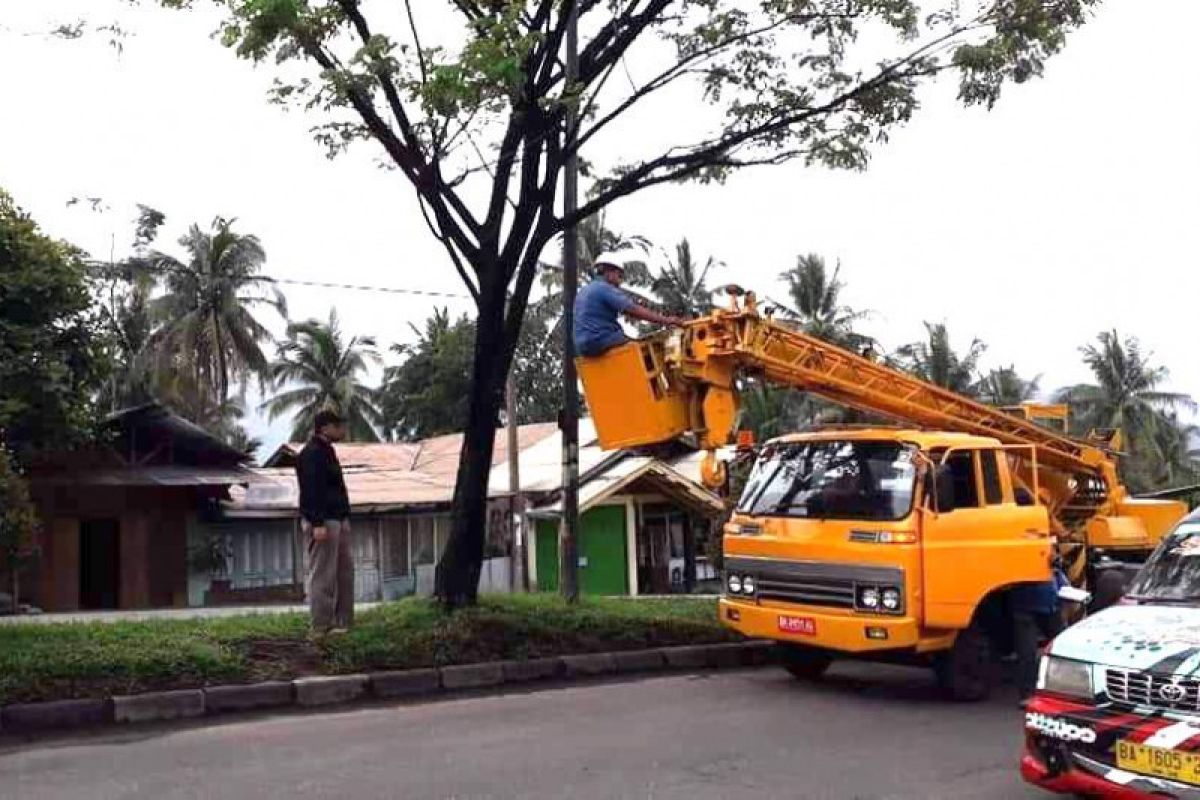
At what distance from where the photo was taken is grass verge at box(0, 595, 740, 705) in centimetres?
855

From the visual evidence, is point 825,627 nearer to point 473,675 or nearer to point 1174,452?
point 473,675

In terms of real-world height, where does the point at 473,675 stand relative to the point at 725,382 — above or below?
below

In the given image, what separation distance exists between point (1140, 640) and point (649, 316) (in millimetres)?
5170

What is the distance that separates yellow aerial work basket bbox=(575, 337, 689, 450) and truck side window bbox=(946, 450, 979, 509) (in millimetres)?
2218

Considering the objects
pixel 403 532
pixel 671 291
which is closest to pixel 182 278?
pixel 403 532

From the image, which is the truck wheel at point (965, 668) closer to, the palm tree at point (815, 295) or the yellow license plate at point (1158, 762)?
the yellow license plate at point (1158, 762)

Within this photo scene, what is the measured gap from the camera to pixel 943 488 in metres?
9.04

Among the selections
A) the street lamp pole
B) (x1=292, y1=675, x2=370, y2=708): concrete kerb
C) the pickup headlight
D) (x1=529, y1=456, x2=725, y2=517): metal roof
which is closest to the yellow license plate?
the pickup headlight

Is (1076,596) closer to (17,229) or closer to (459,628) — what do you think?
(459,628)

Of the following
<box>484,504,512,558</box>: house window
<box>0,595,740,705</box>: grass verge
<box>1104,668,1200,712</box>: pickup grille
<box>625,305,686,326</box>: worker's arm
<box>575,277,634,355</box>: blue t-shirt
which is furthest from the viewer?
<box>484,504,512,558</box>: house window

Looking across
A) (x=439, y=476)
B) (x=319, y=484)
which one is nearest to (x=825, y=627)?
(x=319, y=484)

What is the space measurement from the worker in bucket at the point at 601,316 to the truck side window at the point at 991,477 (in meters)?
2.73

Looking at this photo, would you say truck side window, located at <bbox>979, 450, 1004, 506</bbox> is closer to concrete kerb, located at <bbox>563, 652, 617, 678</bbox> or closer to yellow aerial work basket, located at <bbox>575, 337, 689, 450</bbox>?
yellow aerial work basket, located at <bbox>575, 337, 689, 450</bbox>

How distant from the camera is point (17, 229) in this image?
16.1 metres
